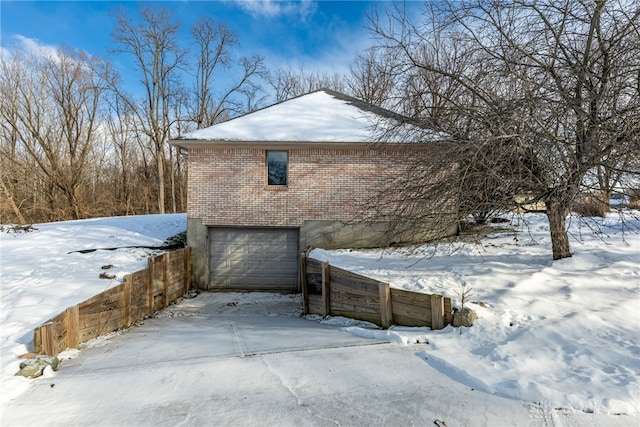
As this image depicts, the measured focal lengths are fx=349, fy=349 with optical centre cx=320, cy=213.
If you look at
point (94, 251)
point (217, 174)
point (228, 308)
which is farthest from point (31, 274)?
point (217, 174)

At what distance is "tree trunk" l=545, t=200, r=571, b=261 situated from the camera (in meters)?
6.06

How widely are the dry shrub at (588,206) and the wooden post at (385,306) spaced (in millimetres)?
3340

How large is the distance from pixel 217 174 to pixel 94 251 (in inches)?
161

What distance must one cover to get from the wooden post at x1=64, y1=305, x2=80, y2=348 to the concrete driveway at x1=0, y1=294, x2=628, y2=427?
0.22 m

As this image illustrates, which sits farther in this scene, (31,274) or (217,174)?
(217,174)

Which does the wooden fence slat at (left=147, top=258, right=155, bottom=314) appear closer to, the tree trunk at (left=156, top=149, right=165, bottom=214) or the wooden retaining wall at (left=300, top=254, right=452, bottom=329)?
the wooden retaining wall at (left=300, top=254, right=452, bottom=329)

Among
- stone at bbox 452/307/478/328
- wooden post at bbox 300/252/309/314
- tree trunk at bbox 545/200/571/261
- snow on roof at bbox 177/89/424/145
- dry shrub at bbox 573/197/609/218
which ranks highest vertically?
snow on roof at bbox 177/89/424/145

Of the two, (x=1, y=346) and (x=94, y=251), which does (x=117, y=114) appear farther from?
(x=1, y=346)

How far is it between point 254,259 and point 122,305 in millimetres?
4889

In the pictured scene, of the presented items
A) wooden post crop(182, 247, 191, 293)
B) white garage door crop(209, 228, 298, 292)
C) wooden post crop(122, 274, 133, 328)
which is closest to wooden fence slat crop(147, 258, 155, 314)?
wooden post crop(122, 274, 133, 328)

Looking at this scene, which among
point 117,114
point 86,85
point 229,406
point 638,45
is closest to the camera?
point 229,406

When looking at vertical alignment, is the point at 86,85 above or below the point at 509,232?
above

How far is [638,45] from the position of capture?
16.8 ft

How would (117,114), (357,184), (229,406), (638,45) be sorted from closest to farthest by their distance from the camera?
(229,406)
(638,45)
(357,184)
(117,114)
